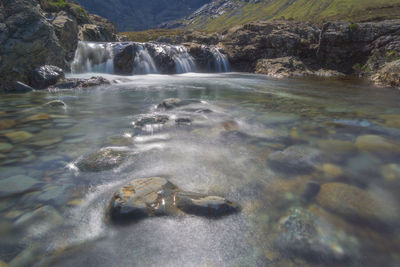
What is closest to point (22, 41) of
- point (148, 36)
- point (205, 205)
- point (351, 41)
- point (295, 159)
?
point (205, 205)

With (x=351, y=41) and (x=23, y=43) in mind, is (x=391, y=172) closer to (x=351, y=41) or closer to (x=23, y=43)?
(x=23, y=43)

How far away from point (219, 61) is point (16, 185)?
79.2 feet

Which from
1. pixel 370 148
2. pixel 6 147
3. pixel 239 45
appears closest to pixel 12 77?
pixel 6 147

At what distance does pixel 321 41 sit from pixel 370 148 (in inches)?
880

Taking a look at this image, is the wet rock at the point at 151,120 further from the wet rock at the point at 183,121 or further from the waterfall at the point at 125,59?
the waterfall at the point at 125,59

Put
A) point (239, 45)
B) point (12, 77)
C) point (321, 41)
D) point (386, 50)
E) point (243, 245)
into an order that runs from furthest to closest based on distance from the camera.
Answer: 1. point (239, 45)
2. point (321, 41)
3. point (386, 50)
4. point (12, 77)
5. point (243, 245)

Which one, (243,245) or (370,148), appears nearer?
(243,245)

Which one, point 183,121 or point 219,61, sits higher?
point 219,61

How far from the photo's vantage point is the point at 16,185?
9.72 feet

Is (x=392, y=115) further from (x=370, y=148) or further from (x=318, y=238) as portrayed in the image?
(x=318, y=238)

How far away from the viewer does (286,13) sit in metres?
112

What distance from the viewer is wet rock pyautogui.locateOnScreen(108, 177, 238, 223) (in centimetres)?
243

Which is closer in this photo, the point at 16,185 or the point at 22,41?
the point at 16,185

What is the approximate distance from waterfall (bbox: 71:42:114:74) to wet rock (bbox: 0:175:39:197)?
1754cm
